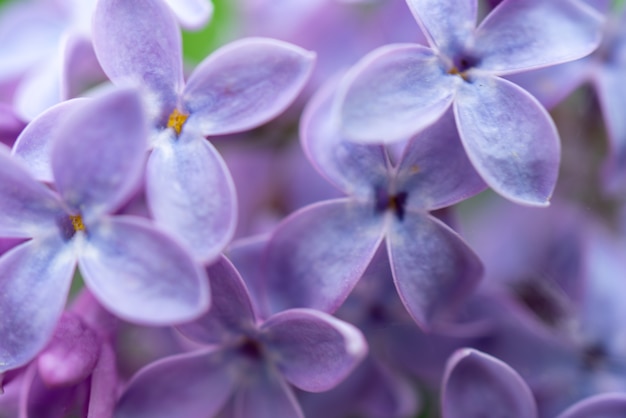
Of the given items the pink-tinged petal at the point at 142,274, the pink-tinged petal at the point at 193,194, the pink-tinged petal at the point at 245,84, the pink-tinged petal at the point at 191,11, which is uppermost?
the pink-tinged petal at the point at 191,11

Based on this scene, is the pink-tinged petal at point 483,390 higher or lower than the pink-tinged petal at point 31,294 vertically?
lower

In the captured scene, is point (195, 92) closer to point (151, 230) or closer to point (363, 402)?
point (151, 230)

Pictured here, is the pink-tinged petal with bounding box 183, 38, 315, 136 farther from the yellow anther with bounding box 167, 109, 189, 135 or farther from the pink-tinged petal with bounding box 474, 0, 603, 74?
the pink-tinged petal with bounding box 474, 0, 603, 74

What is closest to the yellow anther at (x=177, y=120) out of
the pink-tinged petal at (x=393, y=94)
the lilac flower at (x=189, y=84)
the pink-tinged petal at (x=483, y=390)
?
the lilac flower at (x=189, y=84)

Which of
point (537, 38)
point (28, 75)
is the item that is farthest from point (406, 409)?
point (28, 75)

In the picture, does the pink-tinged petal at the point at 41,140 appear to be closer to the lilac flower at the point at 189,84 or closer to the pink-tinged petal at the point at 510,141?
the lilac flower at the point at 189,84
